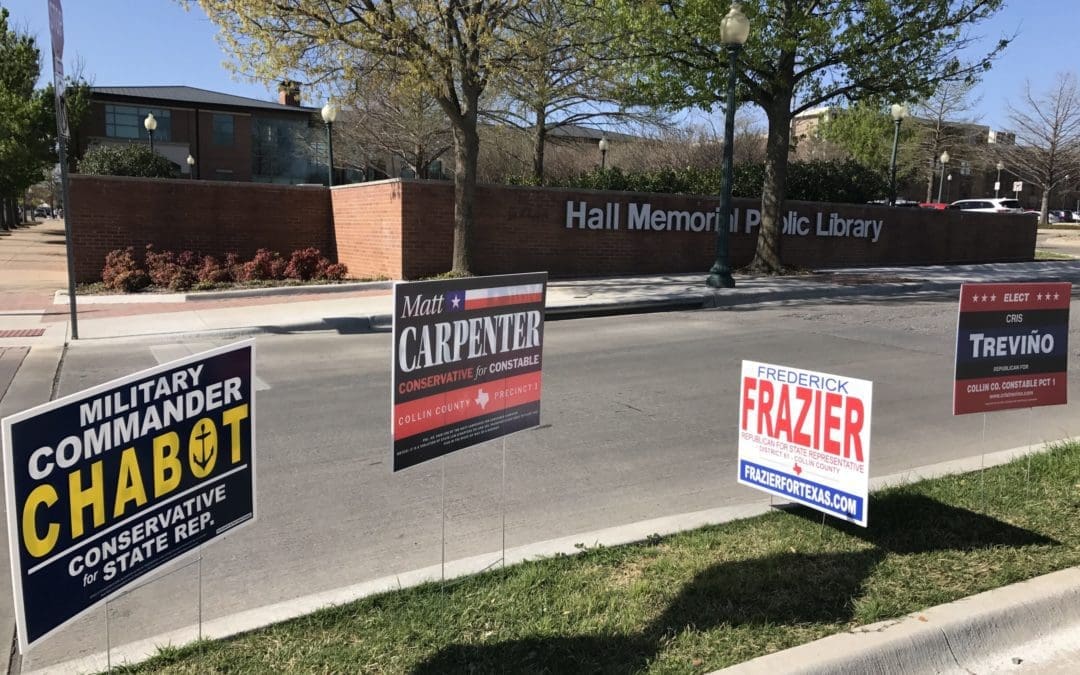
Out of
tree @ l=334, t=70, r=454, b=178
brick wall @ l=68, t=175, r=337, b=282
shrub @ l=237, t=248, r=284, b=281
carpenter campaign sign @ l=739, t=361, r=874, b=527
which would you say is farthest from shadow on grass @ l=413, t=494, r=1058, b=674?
tree @ l=334, t=70, r=454, b=178

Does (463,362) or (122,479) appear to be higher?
(463,362)

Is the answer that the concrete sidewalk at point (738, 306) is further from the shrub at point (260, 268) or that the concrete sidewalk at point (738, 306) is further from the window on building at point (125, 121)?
the window on building at point (125, 121)

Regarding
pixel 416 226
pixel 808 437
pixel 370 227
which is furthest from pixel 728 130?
pixel 808 437

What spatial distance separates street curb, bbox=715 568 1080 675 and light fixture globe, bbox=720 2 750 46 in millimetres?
12923

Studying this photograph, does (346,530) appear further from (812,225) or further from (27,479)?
(812,225)

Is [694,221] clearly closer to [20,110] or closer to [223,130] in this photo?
[20,110]

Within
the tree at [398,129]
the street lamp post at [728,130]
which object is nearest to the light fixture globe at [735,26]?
the street lamp post at [728,130]

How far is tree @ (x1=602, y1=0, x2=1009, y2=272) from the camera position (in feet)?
53.1

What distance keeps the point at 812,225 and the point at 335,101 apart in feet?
44.2

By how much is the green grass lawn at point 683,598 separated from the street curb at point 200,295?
38.4 feet

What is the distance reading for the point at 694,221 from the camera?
20.2 meters

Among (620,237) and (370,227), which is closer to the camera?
(370,227)

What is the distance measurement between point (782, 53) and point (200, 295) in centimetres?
1358

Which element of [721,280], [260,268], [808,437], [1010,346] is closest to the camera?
[808,437]
